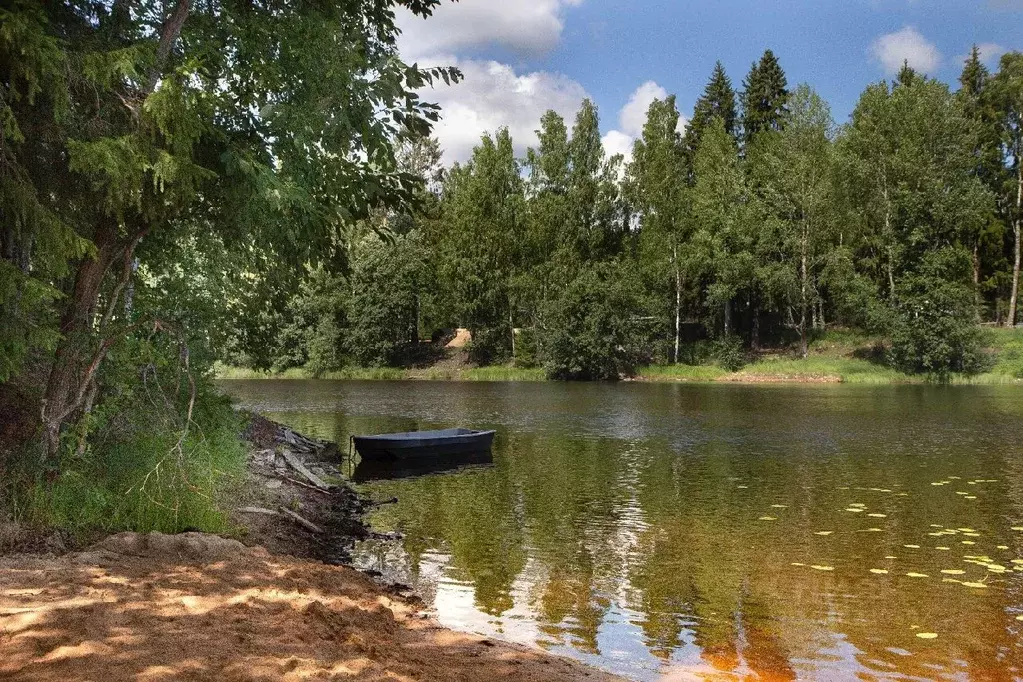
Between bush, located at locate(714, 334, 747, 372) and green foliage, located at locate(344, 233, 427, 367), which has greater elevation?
green foliage, located at locate(344, 233, 427, 367)

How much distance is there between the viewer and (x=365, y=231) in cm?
1513

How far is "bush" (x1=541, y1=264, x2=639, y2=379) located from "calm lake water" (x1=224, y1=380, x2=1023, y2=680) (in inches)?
1094

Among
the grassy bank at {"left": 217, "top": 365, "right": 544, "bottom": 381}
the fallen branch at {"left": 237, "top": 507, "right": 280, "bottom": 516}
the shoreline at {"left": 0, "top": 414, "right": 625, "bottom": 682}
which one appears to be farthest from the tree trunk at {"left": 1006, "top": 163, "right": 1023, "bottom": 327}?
the shoreline at {"left": 0, "top": 414, "right": 625, "bottom": 682}

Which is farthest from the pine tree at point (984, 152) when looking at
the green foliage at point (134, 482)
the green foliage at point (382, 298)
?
the green foliage at point (134, 482)

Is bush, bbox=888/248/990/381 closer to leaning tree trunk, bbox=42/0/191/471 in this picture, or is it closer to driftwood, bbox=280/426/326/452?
Result: driftwood, bbox=280/426/326/452

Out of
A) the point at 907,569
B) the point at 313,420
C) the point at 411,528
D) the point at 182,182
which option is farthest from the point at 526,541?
the point at 313,420

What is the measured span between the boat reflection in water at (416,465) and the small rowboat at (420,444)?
0.16m

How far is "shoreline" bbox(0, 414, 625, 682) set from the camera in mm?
5539

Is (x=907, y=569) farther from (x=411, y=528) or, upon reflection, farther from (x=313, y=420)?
(x=313, y=420)

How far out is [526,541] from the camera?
12.8 meters

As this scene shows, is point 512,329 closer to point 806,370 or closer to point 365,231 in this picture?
point 806,370

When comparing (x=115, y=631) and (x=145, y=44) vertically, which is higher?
(x=145, y=44)

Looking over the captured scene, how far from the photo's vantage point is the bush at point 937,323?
49.4 meters

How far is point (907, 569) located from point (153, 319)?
10.0 meters
